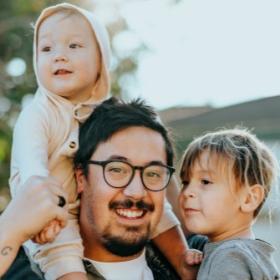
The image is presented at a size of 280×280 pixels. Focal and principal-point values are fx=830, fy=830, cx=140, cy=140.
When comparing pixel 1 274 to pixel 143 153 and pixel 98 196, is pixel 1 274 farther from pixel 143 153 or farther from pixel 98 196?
pixel 143 153

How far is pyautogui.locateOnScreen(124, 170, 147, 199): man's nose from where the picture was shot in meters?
2.58

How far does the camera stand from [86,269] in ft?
8.69

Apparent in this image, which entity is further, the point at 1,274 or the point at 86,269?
the point at 86,269

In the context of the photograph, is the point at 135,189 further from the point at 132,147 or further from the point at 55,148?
the point at 55,148

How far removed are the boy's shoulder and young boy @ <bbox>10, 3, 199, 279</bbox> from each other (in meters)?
0.40

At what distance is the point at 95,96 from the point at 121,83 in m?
9.88

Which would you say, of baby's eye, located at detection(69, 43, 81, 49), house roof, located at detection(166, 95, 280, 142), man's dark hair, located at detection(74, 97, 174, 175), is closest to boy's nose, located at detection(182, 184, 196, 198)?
man's dark hair, located at detection(74, 97, 174, 175)

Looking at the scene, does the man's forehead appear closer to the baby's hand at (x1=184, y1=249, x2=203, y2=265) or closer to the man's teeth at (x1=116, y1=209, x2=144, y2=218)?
the man's teeth at (x1=116, y1=209, x2=144, y2=218)

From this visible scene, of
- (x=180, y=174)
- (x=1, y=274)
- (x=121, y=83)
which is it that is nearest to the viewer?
(x=1, y=274)

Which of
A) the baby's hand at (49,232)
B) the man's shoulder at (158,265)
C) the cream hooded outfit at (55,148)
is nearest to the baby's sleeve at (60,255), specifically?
the cream hooded outfit at (55,148)

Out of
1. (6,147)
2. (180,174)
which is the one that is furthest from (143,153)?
(6,147)

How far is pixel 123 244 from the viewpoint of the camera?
2.66m

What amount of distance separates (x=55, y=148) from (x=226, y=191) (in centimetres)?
56

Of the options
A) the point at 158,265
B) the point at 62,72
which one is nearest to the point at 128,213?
the point at 158,265
